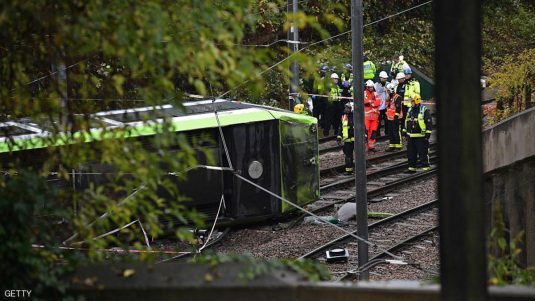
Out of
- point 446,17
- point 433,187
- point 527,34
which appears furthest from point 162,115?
point 527,34

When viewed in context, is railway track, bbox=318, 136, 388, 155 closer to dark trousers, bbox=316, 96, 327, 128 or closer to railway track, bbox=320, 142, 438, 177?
dark trousers, bbox=316, 96, 327, 128

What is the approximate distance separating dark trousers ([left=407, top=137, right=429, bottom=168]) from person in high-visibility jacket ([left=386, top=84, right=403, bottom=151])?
199 cm

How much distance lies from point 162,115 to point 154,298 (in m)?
1.20

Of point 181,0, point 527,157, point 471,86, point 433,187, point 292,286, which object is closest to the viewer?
point 471,86

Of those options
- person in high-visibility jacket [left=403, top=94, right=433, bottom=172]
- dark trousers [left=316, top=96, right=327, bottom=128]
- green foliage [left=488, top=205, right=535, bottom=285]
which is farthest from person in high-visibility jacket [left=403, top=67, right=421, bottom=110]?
green foliage [left=488, top=205, right=535, bottom=285]

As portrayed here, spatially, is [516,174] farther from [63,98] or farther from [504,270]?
[63,98]

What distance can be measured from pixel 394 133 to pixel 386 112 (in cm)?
68

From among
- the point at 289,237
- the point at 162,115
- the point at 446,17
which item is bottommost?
the point at 289,237

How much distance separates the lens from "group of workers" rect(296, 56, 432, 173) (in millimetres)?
24250

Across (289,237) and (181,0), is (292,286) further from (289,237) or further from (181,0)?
(289,237)

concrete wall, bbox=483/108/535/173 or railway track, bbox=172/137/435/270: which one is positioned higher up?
concrete wall, bbox=483/108/535/173

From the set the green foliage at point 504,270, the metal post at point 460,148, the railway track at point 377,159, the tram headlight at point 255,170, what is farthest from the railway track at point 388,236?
the metal post at point 460,148

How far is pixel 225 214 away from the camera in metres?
18.1

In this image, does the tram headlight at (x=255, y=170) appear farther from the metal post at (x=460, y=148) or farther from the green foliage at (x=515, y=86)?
the metal post at (x=460, y=148)
